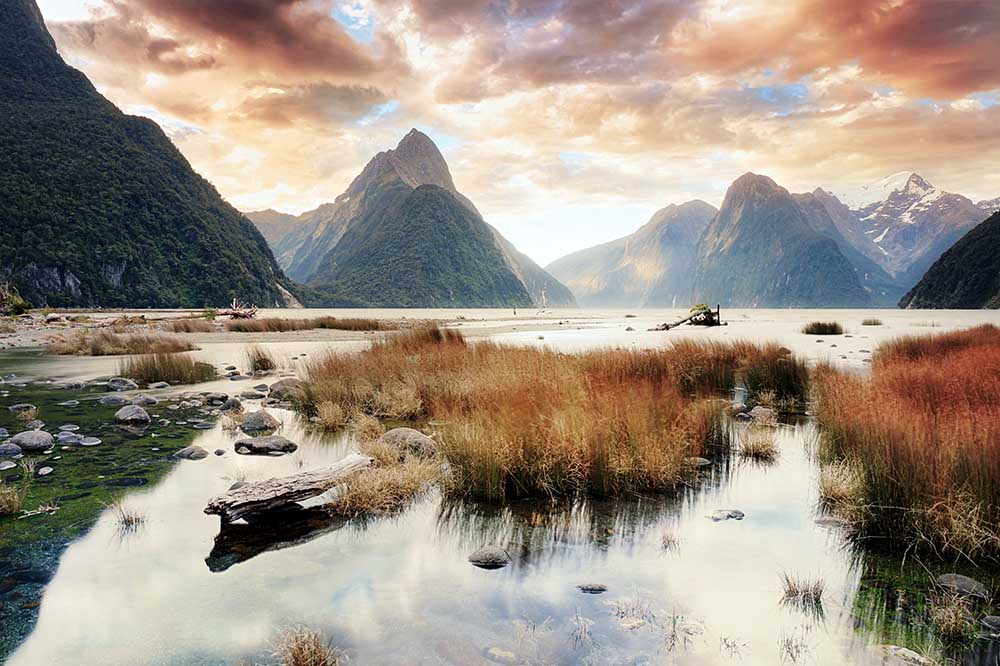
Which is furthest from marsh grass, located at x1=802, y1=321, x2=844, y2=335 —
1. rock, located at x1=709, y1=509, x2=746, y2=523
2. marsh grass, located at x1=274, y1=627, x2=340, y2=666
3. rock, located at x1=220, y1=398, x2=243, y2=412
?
marsh grass, located at x1=274, y1=627, x2=340, y2=666

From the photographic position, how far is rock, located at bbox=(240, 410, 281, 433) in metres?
12.1

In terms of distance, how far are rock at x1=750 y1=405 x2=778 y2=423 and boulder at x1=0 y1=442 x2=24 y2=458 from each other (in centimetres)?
1477

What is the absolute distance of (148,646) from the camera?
4129mm

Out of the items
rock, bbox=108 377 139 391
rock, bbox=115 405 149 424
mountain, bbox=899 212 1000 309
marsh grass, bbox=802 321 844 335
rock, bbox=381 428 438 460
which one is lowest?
rock, bbox=108 377 139 391

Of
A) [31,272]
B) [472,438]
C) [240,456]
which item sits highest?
[31,272]

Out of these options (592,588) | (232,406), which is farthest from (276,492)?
(232,406)

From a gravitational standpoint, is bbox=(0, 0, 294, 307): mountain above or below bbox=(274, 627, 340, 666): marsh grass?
above

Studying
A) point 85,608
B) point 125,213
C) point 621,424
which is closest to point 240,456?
point 85,608

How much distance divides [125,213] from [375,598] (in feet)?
546

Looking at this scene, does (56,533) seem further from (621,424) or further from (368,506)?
(621,424)

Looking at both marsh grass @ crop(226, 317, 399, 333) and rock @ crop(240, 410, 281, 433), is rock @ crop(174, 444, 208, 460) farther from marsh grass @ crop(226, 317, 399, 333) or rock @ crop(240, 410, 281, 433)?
marsh grass @ crop(226, 317, 399, 333)

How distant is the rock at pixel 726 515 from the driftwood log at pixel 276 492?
488 centimetres

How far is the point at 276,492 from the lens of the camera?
6.80 m

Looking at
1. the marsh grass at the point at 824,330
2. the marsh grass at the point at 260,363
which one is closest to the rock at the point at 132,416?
the marsh grass at the point at 260,363
